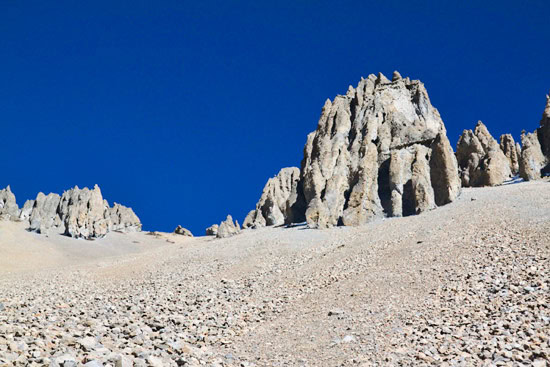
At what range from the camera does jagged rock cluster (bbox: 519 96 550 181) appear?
45344 millimetres

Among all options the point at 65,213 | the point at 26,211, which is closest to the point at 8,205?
the point at 26,211

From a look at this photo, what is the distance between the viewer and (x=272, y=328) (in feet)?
48.8

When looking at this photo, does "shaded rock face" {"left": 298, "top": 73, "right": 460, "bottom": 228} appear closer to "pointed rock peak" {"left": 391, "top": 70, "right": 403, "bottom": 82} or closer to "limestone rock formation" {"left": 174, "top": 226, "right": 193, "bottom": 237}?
"pointed rock peak" {"left": 391, "top": 70, "right": 403, "bottom": 82}

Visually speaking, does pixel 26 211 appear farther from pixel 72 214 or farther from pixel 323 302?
pixel 323 302

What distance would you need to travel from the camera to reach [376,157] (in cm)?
4369

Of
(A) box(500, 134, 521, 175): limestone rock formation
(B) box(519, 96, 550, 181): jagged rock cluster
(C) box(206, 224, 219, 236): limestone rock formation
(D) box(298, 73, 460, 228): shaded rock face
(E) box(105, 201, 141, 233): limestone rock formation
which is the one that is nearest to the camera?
(D) box(298, 73, 460, 228): shaded rock face

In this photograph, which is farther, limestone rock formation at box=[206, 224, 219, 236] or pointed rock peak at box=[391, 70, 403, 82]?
limestone rock formation at box=[206, 224, 219, 236]

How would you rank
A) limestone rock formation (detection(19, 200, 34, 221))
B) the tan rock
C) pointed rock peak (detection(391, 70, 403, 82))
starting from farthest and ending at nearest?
1. limestone rock formation (detection(19, 200, 34, 221))
2. pointed rock peak (detection(391, 70, 403, 82))
3. the tan rock

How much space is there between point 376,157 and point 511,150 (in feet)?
107

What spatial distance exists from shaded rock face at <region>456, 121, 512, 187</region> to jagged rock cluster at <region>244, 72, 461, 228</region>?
225 inches

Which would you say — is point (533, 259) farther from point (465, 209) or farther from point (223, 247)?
point (223, 247)

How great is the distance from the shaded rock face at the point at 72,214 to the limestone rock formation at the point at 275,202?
2552 cm

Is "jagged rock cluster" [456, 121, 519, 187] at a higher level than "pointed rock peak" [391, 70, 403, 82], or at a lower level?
lower

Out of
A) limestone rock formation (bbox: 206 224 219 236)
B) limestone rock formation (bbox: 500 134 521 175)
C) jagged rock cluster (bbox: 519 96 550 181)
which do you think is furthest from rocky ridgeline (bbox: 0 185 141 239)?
limestone rock formation (bbox: 500 134 521 175)
